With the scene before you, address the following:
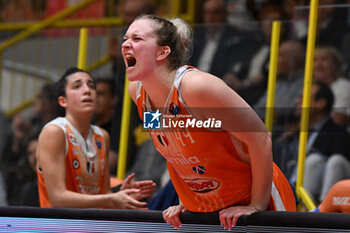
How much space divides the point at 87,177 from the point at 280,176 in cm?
107

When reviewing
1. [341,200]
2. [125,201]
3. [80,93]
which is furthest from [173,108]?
[80,93]

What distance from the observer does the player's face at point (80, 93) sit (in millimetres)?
2883

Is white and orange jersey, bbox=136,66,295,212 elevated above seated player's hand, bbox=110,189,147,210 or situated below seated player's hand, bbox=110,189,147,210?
above

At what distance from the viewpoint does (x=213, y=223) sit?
189 centimetres

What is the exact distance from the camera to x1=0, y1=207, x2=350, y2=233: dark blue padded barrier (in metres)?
1.76

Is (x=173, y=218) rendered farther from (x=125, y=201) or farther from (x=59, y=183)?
(x=59, y=183)

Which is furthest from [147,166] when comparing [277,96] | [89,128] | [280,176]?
[280,176]

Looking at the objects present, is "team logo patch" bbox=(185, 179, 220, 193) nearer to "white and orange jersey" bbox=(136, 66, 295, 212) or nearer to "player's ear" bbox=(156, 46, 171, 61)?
"white and orange jersey" bbox=(136, 66, 295, 212)

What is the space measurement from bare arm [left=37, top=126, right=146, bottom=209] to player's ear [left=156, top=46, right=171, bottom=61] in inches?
29.8

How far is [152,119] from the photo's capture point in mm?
2006

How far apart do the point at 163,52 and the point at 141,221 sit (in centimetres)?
59

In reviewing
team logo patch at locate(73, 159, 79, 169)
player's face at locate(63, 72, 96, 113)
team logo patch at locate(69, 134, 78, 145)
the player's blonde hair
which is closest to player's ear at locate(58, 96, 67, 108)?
player's face at locate(63, 72, 96, 113)

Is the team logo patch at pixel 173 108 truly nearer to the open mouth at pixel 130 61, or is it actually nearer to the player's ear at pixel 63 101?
the open mouth at pixel 130 61

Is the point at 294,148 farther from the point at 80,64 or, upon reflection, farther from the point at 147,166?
the point at 80,64
